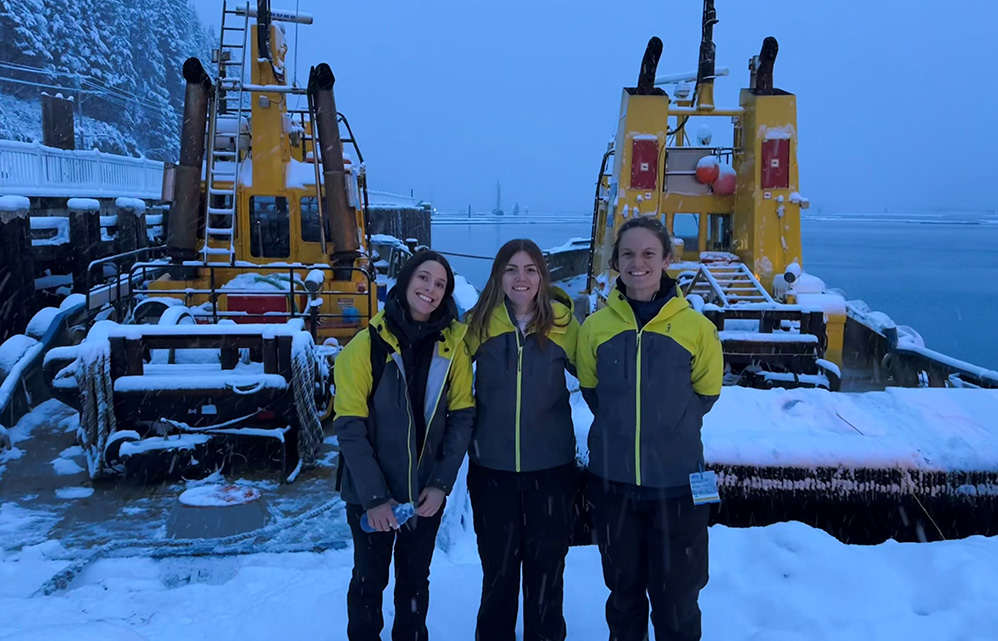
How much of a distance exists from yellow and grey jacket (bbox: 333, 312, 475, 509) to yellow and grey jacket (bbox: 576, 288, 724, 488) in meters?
0.56

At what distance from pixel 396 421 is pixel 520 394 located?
47 centimetres

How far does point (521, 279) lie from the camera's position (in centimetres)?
280

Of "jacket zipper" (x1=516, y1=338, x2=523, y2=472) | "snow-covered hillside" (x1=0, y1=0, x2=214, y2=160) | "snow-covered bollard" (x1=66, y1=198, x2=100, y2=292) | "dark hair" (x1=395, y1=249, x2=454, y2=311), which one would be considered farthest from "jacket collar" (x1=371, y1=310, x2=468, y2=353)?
"snow-covered hillside" (x1=0, y1=0, x2=214, y2=160)

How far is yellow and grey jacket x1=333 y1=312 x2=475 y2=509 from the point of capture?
2.71 m

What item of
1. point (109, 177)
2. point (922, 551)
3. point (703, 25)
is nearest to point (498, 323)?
point (922, 551)

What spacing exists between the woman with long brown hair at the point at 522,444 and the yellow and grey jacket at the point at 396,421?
10 cm

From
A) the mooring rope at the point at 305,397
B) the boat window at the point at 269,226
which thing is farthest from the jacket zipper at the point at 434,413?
the boat window at the point at 269,226

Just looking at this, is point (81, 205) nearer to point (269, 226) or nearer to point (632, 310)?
point (269, 226)

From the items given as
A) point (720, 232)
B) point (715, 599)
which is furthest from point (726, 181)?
point (715, 599)

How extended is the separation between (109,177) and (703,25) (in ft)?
45.0

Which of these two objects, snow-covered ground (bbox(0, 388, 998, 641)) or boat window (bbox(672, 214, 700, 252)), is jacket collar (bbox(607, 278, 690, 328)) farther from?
boat window (bbox(672, 214, 700, 252))

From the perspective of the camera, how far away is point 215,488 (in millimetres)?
5566

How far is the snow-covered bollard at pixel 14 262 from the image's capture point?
27.7 ft

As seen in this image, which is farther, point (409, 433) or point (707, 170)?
point (707, 170)
